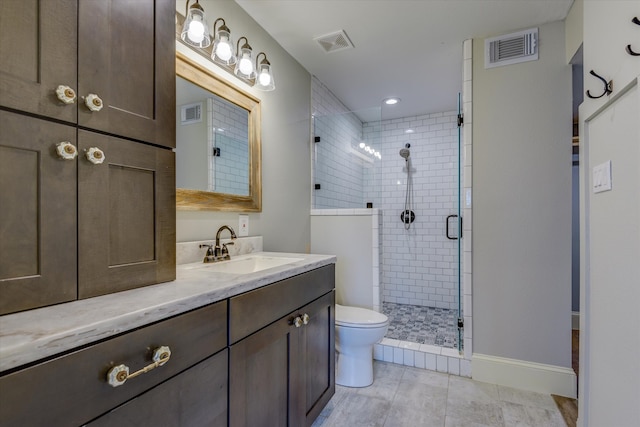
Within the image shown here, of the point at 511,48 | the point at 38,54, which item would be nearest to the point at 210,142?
the point at 38,54

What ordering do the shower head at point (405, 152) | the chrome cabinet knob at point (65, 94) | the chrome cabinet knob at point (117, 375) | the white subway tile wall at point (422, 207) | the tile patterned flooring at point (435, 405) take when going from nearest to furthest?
the chrome cabinet knob at point (117, 375) < the chrome cabinet knob at point (65, 94) < the tile patterned flooring at point (435, 405) < the white subway tile wall at point (422, 207) < the shower head at point (405, 152)

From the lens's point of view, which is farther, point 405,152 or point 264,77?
A: point 405,152

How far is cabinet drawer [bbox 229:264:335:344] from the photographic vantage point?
1.04m

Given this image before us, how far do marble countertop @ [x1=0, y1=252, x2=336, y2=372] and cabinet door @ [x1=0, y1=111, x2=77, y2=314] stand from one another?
0.17 ft

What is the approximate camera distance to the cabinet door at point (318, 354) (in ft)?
4.94

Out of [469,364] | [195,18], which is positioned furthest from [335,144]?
[469,364]

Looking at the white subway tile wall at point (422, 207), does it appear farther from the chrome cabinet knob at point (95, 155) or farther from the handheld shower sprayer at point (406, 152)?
the chrome cabinet knob at point (95, 155)

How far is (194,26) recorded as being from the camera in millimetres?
1456

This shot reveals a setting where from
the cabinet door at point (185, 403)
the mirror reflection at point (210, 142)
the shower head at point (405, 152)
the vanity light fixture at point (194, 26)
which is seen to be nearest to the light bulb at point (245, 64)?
the mirror reflection at point (210, 142)

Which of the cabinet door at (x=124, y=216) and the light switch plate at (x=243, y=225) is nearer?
the cabinet door at (x=124, y=216)

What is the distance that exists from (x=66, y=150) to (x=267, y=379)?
1.00 meters

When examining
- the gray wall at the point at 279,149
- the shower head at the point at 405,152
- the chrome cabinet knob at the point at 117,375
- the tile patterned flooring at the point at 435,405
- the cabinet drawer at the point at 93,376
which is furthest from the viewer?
the shower head at the point at 405,152

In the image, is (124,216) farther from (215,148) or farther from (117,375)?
(215,148)

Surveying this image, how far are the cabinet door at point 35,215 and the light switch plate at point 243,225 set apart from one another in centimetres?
117
